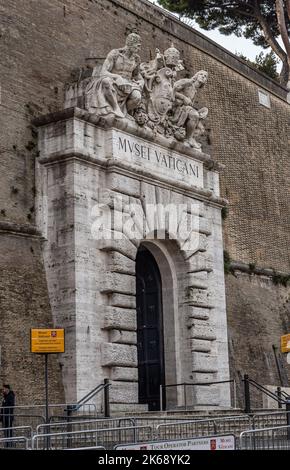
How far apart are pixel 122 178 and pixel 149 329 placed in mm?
3640

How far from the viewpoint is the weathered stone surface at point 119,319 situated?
17.7 metres

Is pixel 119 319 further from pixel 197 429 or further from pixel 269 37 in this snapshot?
pixel 269 37

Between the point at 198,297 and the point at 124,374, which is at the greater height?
the point at 198,297

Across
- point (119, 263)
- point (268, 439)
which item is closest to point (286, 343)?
point (119, 263)

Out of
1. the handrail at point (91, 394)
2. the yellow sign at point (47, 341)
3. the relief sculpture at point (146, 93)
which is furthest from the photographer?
the relief sculpture at point (146, 93)

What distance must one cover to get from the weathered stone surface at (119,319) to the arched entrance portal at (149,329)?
2.11m

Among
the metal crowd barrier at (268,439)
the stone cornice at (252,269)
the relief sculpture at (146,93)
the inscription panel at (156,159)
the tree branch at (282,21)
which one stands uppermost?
the tree branch at (282,21)

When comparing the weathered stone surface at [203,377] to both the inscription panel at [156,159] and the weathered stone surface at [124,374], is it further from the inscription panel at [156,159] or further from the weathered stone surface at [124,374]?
the inscription panel at [156,159]

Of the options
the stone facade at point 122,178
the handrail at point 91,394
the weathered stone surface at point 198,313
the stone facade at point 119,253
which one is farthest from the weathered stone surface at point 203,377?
the handrail at point 91,394

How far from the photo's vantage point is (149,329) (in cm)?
2044

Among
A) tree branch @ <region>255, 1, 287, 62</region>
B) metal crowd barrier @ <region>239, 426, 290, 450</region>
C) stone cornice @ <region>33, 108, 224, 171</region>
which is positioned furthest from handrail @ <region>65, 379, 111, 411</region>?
tree branch @ <region>255, 1, 287, 62</region>

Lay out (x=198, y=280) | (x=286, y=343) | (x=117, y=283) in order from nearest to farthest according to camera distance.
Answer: (x=117, y=283) → (x=286, y=343) → (x=198, y=280)

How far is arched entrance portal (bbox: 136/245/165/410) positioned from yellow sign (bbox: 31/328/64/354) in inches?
214
